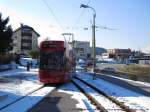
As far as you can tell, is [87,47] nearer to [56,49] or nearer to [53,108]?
[56,49]

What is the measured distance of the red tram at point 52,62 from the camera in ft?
103

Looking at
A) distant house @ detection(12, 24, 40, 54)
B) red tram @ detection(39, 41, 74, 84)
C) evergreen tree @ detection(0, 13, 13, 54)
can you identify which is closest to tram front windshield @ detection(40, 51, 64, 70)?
red tram @ detection(39, 41, 74, 84)

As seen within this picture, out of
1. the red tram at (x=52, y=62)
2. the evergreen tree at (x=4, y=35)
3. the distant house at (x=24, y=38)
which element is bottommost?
the red tram at (x=52, y=62)

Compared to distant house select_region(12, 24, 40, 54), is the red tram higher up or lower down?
lower down

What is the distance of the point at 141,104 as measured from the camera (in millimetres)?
18500

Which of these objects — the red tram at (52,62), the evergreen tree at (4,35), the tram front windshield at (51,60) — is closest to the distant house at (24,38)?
the evergreen tree at (4,35)

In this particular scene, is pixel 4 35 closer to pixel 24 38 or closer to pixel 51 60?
pixel 51 60

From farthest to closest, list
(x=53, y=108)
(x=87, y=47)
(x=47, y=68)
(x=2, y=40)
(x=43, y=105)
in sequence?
(x=87, y=47) < (x=2, y=40) < (x=47, y=68) < (x=43, y=105) < (x=53, y=108)

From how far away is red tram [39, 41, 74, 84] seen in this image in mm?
31344

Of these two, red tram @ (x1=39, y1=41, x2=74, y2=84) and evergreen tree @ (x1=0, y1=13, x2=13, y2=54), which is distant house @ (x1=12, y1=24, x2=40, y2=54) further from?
red tram @ (x1=39, y1=41, x2=74, y2=84)

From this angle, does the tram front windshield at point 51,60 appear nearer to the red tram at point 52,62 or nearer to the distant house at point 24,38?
the red tram at point 52,62

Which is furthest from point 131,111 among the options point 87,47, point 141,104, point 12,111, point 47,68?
point 87,47

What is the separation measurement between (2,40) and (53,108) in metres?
44.9

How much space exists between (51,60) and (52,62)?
0.17m
